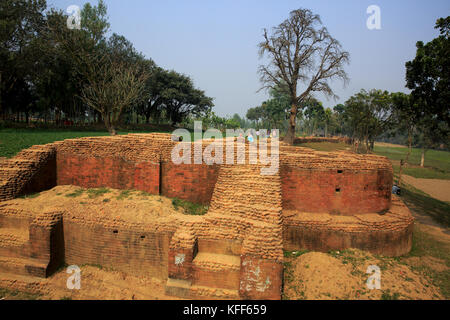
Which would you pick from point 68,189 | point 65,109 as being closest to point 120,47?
point 65,109

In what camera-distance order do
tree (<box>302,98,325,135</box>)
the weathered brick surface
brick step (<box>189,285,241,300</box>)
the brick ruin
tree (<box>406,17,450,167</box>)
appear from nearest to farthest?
the weathered brick surface → brick step (<box>189,285,241,300</box>) → the brick ruin → tree (<box>406,17,450,167</box>) → tree (<box>302,98,325,135</box>)

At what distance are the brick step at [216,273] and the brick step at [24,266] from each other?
3.55 m

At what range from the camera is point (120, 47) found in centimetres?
2903

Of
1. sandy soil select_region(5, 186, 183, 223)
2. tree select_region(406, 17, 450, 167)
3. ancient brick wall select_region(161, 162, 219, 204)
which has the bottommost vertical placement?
sandy soil select_region(5, 186, 183, 223)

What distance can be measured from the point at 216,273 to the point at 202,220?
1.14 m

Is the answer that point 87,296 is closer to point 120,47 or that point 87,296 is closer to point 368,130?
point 368,130

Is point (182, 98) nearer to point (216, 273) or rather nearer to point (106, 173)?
point (106, 173)

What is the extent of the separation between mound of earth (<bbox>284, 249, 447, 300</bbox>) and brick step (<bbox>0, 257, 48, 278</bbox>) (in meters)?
5.40

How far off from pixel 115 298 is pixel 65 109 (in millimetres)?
25491

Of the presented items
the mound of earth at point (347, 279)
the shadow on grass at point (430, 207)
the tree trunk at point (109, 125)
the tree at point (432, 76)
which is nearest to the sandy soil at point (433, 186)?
the shadow on grass at point (430, 207)

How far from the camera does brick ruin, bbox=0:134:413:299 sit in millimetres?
4910

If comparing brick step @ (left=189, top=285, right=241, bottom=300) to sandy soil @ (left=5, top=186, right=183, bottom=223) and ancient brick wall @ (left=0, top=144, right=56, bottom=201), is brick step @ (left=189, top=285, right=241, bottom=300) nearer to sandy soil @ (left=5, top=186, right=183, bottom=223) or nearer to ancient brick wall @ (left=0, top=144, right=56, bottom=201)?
sandy soil @ (left=5, top=186, right=183, bottom=223)

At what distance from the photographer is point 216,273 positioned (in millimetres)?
4852

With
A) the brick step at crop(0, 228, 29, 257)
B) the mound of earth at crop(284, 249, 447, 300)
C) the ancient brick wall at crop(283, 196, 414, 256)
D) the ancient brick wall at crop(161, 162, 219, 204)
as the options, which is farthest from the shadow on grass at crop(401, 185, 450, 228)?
the brick step at crop(0, 228, 29, 257)
